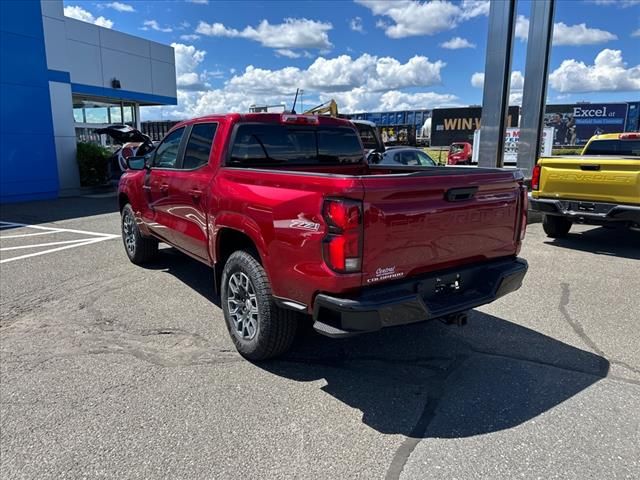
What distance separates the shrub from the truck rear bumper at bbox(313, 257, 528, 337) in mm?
15819

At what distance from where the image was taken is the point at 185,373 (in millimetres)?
3613

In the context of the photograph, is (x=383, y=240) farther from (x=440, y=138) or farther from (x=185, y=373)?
(x=440, y=138)

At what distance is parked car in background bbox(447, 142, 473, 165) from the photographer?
30.0 meters

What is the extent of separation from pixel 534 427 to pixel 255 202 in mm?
2341

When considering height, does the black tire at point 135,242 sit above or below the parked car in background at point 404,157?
below

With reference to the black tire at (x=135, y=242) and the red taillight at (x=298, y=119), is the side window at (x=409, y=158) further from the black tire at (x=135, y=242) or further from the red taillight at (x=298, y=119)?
the red taillight at (x=298, y=119)

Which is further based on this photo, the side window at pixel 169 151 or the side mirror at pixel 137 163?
the side mirror at pixel 137 163

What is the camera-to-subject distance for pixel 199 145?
463 cm

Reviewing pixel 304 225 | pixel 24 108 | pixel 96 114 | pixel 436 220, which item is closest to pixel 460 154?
pixel 96 114

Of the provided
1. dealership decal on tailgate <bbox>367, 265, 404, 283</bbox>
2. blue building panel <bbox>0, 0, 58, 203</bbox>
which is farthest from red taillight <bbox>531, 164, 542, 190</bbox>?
blue building panel <bbox>0, 0, 58, 203</bbox>

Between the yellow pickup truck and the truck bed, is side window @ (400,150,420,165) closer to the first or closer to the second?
the yellow pickup truck

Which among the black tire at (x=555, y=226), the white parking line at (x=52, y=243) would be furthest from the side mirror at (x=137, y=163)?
the black tire at (x=555, y=226)

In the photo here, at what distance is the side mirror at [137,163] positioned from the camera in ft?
19.6

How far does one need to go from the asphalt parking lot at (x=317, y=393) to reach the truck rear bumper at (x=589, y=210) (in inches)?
76.6
